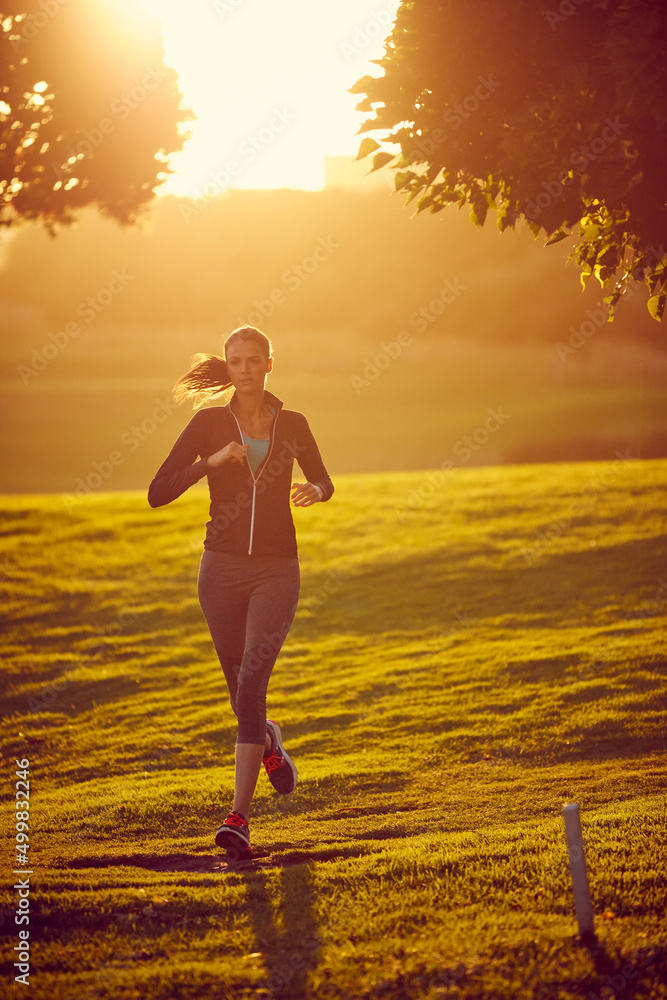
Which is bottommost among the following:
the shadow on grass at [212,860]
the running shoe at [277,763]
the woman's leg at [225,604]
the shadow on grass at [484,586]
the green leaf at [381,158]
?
the shadow on grass at [212,860]

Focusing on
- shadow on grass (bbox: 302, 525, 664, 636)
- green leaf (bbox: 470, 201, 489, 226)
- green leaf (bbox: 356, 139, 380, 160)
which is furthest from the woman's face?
shadow on grass (bbox: 302, 525, 664, 636)

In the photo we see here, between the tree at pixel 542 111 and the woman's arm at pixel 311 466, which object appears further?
the woman's arm at pixel 311 466

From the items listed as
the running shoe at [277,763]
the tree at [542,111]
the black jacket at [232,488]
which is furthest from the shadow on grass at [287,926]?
the tree at [542,111]

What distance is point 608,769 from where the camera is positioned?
748 cm

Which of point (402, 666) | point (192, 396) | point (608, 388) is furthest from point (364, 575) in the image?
point (608, 388)

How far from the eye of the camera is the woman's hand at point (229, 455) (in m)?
5.16

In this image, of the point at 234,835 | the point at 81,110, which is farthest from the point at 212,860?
the point at 81,110

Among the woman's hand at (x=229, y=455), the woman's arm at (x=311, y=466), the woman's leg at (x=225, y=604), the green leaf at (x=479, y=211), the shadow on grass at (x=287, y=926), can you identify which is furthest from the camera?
the green leaf at (x=479, y=211)

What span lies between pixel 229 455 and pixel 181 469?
35cm

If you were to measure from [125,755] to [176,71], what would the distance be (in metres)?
9.41

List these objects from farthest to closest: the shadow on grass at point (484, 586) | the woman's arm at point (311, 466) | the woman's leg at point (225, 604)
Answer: the shadow on grass at point (484, 586) < the woman's arm at point (311, 466) < the woman's leg at point (225, 604)

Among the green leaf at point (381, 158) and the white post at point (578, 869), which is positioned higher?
the green leaf at point (381, 158)

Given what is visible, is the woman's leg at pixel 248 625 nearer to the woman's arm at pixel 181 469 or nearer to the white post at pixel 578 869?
the woman's arm at pixel 181 469

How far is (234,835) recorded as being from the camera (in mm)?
5203
